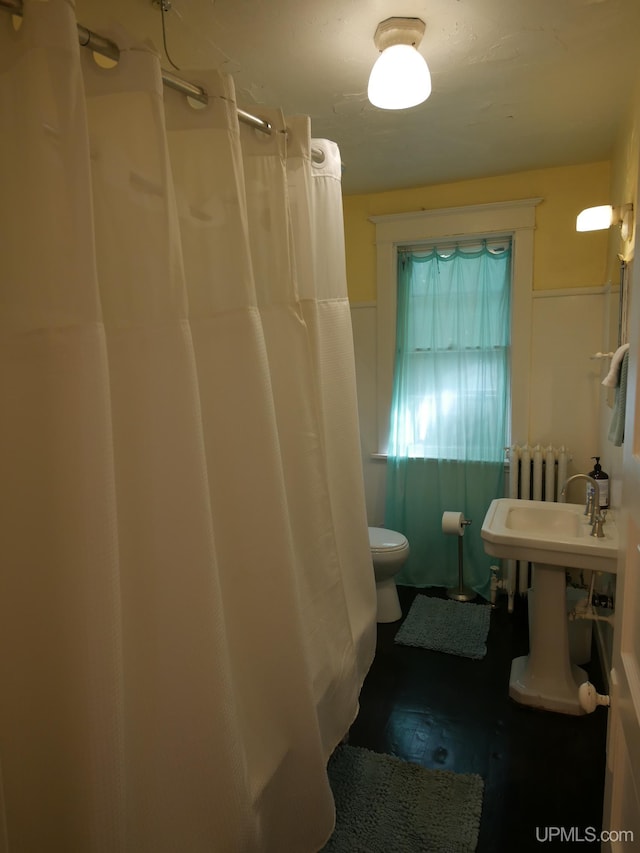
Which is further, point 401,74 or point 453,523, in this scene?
point 453,523

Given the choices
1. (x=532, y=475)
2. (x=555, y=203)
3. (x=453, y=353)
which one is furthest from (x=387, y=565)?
(x=555, y=203)

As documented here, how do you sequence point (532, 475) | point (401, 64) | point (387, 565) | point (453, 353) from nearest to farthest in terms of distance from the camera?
point (401, 64)
point (387, 565)
point (532, 475)
point (453, 353)

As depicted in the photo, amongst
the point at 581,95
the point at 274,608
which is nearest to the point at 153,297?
the point at 274,608

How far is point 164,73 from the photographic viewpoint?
95 cm

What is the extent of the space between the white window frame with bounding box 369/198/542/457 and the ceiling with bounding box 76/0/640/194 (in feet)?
1.11

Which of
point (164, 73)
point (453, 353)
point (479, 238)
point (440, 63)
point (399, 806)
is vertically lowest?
point (399, 806)

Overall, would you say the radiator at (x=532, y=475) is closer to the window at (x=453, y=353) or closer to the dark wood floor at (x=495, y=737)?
the window at (x=453, y=353)

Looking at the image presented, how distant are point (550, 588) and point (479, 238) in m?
1.85

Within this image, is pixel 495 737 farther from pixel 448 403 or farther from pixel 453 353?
pixel 453 353

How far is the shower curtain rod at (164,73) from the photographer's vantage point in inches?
29.1

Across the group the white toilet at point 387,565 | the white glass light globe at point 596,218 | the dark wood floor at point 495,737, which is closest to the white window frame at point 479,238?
the white glass light globe at point 596,218

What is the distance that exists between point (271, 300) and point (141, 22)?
0.92 metres

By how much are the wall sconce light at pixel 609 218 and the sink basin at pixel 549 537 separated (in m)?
1.12

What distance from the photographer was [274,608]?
108 cm
